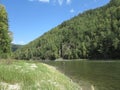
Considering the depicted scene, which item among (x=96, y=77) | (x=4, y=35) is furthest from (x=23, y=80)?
(x=4, y=35)

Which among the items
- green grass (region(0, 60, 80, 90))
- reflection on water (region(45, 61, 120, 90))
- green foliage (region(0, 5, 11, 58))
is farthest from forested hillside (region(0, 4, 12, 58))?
green grass (region(0, 60, 80, 90))

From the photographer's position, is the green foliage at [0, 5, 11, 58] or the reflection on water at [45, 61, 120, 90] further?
the green foliage at [0, 5, 11, 58]

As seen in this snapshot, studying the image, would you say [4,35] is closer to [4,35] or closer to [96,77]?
[4,35]

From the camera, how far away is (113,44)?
176125 millimetres

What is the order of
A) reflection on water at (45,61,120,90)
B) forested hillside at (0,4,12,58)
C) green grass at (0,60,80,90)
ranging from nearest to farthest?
1. green grass at (0,60,80,90)
2. reflection on water at (45,61,120,90)
3. forested hillside at (0,4,12,58)

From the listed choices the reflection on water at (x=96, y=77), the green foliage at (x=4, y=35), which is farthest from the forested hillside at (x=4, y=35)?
the reflection on water at (x=96, y=77)

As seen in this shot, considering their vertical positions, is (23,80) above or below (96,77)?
above

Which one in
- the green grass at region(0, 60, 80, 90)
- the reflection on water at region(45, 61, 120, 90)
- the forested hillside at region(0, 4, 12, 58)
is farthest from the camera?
the forested hillside at region(0, 4, 12, 58)

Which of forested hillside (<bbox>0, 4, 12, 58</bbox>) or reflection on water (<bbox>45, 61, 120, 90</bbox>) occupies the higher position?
forested hillside (<bbox>0, 4, 12, 58</bbox>)

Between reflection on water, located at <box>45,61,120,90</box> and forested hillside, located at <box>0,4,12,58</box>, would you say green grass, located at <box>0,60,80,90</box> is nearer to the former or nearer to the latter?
reflection on water, located at <box>45,61,120,90</box>

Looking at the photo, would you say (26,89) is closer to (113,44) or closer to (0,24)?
(0,24)

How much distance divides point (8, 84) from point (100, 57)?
6567 inches

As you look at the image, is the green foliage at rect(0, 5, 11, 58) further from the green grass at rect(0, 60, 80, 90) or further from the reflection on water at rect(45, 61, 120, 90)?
the green grass at rect(0, 60, 80, 90)

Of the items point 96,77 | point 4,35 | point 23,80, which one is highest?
point 4,35
